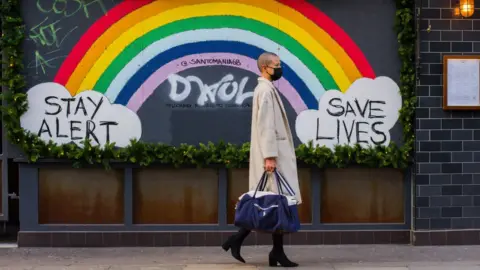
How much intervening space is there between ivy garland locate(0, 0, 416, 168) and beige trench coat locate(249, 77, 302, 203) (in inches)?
42.4

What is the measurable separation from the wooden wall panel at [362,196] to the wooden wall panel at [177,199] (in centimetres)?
130

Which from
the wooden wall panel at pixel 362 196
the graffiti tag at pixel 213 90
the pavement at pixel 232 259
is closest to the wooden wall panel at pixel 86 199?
the pavement at pixel 232 259

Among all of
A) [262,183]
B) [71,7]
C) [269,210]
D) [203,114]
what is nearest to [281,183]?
[262,183]

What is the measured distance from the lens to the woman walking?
6738 millimetres

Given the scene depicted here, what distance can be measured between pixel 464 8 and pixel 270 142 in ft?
9.65

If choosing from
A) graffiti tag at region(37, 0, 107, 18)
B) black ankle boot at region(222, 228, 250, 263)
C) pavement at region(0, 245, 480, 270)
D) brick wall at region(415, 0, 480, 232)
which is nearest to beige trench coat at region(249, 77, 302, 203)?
black ankle boot at region(222, 228, 250, 263)

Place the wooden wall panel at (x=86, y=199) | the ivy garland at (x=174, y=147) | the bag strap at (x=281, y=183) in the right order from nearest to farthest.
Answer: the bag strap at (x=281, y=183), the ivy garland at (x=174, y=147), the wooden wall panel at (x=86, y=199)

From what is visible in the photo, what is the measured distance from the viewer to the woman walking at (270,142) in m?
6.74

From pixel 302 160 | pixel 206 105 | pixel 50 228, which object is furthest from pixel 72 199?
pixel 302 160

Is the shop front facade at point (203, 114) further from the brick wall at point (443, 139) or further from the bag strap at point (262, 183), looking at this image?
the bag strap at point (262, 183)

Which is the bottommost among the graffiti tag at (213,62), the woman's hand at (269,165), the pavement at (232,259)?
the pavement at (232,259)

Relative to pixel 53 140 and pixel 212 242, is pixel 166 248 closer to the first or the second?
pixel 212 242

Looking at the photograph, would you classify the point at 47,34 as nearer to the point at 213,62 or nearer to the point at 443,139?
the point at 213,62

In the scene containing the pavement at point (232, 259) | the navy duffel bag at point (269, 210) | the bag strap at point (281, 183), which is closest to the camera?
the navy duffel bag at point (269, 210)
